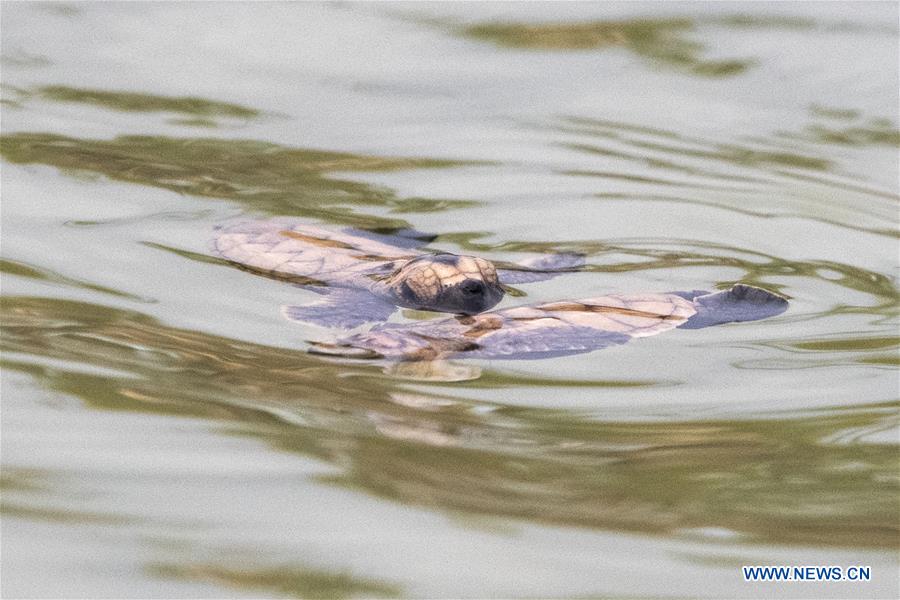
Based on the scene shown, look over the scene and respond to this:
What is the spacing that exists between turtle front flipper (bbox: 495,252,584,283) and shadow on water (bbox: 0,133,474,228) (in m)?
0.70

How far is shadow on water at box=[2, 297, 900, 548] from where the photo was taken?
102 inches

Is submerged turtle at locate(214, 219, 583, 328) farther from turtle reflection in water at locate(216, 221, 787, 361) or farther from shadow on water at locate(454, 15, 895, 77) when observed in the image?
shadow on water at locate(454, 15, 895, 77)

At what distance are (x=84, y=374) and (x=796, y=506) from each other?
1.59m

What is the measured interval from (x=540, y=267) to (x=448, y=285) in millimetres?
599

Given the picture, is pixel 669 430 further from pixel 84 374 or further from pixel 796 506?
pixel 84 374

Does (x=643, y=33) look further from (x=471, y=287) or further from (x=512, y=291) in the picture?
(x=471, y=287)

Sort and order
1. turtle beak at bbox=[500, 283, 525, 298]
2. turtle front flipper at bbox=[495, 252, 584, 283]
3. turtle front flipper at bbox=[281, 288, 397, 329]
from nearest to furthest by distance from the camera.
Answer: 1. turtle front flipper at bbox=[281, 288, 397, 329]
2. turtle beak at bbox=[500, 283, 525, 298]
3. turtle front flipper at bbox=[495, 252, 584, 283]

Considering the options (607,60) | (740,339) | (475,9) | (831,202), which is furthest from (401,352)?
(475,9)

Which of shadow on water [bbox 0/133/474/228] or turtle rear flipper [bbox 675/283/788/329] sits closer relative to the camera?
turtle rear flipper [bbox 675/283/788/329]

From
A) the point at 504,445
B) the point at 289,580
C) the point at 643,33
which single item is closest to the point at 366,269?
the point at 504,445

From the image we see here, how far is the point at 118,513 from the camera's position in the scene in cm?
249

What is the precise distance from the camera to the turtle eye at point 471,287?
3873 millimetres

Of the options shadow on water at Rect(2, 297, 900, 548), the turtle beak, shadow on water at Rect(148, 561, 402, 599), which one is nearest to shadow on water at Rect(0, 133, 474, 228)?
the turtle beak

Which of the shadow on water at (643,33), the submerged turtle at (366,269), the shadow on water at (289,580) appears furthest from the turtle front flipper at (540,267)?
the shadow on water at (643,33)
